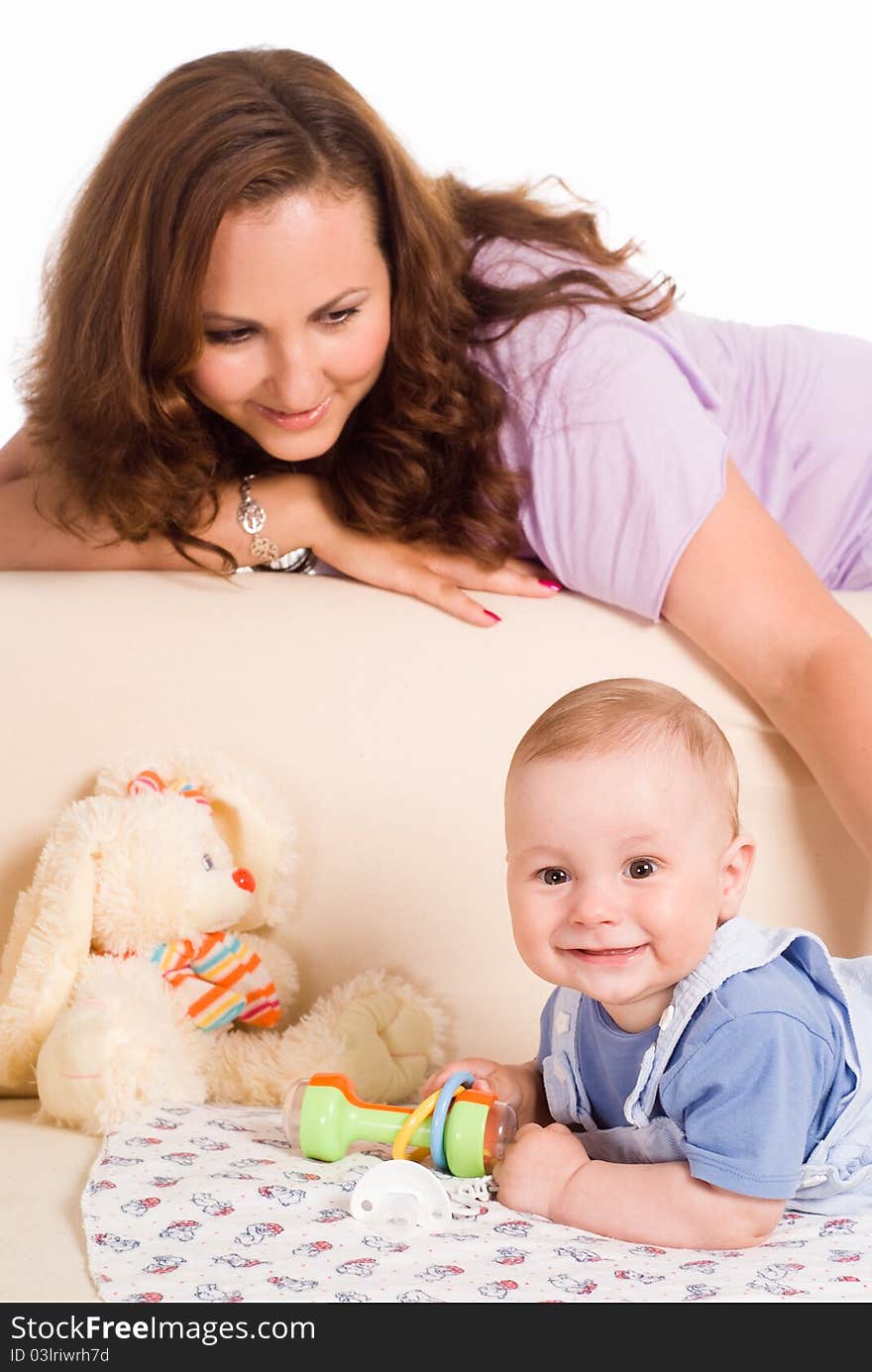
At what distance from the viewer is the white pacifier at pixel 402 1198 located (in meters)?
1.28

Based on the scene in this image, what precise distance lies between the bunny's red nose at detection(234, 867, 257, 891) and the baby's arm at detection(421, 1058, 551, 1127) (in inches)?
12.9

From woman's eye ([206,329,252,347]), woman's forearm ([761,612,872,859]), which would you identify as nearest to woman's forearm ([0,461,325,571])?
woman's eye ([206,329,252,347])

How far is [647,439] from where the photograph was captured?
182 cm

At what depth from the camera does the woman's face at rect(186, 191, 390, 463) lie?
163 centimetres

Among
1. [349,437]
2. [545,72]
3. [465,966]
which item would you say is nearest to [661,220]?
[545,72]

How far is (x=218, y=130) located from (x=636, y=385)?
1.70ft

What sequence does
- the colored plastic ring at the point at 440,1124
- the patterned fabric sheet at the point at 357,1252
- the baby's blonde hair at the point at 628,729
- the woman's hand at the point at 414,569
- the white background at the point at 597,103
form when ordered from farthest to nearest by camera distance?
the white background at the point at 597,103 → the woman's hand at the point at 414,569 → the colored plastic ring at the point at 440,1124 → the baby's blonde hair at the point at 628,729 → the patterned fabric sheet at the point at 357,1252

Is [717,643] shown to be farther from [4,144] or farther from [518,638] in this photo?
[4,144]

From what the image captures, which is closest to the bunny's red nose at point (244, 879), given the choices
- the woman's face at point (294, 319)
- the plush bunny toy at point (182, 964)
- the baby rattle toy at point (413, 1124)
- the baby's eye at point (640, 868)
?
the plush bunny toy at point (182, 964)

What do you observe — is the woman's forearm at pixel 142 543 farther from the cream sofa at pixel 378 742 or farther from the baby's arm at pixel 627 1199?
the baby's arm at pixel 627 1199

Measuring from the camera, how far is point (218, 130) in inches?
64.5

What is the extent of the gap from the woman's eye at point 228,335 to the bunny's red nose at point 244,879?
1.74ft

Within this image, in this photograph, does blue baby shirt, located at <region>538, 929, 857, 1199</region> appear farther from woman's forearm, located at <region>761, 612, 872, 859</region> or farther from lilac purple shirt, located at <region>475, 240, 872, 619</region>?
lilac purple shirt, located at <region>475, 240, 872, 619</region>
